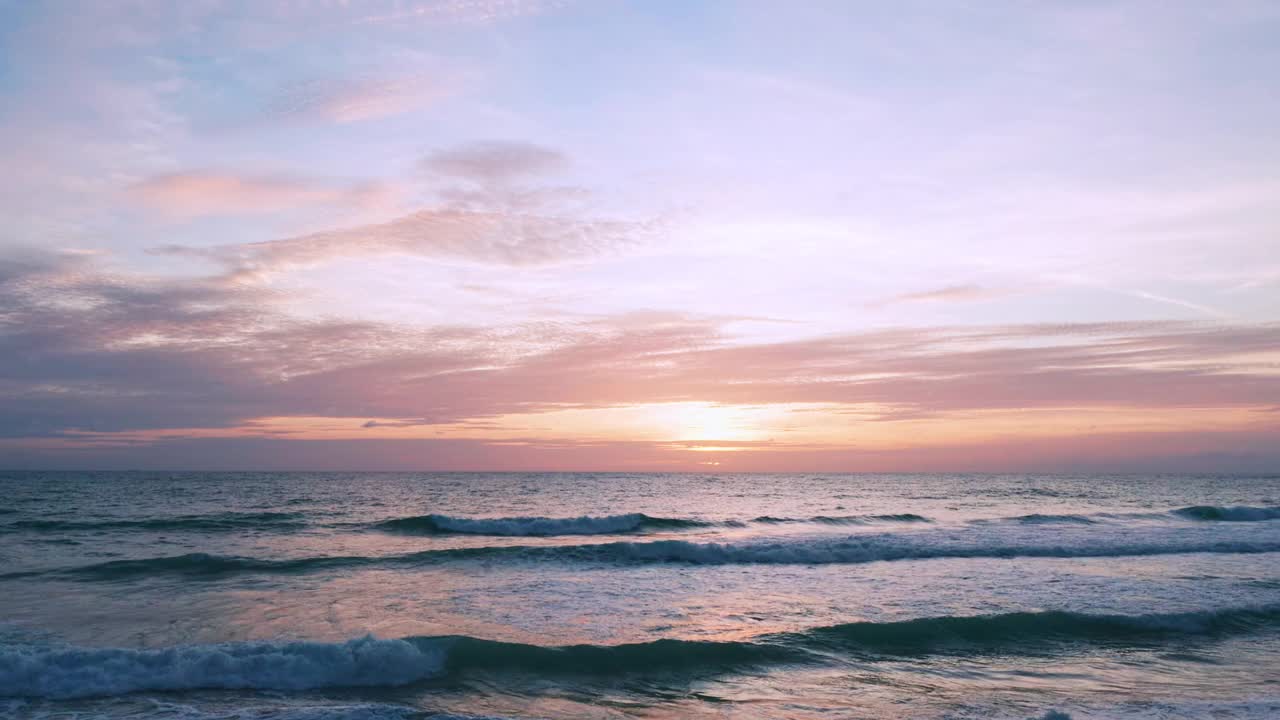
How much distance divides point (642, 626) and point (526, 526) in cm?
2136

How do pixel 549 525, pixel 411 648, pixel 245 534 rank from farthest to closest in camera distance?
1. pixel 549 525
2. pixel 245 534
3. pixel 411 648

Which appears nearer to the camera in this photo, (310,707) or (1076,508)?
(310,707)

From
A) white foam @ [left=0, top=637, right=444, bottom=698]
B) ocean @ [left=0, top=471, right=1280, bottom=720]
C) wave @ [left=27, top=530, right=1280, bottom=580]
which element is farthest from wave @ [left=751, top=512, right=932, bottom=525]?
white foam @ [left=0, top=637, right=444, bottom=698]

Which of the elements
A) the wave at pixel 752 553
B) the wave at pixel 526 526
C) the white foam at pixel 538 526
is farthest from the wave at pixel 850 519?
the wave at pixel 752 553

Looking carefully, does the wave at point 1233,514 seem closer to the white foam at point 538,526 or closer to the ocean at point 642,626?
the ocean at point 642,626

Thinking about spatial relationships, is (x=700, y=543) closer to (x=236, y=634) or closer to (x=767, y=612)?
(x=767, y=612)

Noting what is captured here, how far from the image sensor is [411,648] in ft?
40.6

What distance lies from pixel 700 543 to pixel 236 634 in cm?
1651

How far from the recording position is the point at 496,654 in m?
12.6

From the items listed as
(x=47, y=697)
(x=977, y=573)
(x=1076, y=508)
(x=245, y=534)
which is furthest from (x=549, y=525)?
(x=1076, y=508)

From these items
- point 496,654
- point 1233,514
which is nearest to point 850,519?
point 1233,514

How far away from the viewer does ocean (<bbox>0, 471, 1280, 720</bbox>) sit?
416 inches

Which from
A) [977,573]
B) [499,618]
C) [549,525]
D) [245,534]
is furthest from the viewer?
[549,525]

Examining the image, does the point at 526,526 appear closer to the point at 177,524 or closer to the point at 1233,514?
the point at 177,524
